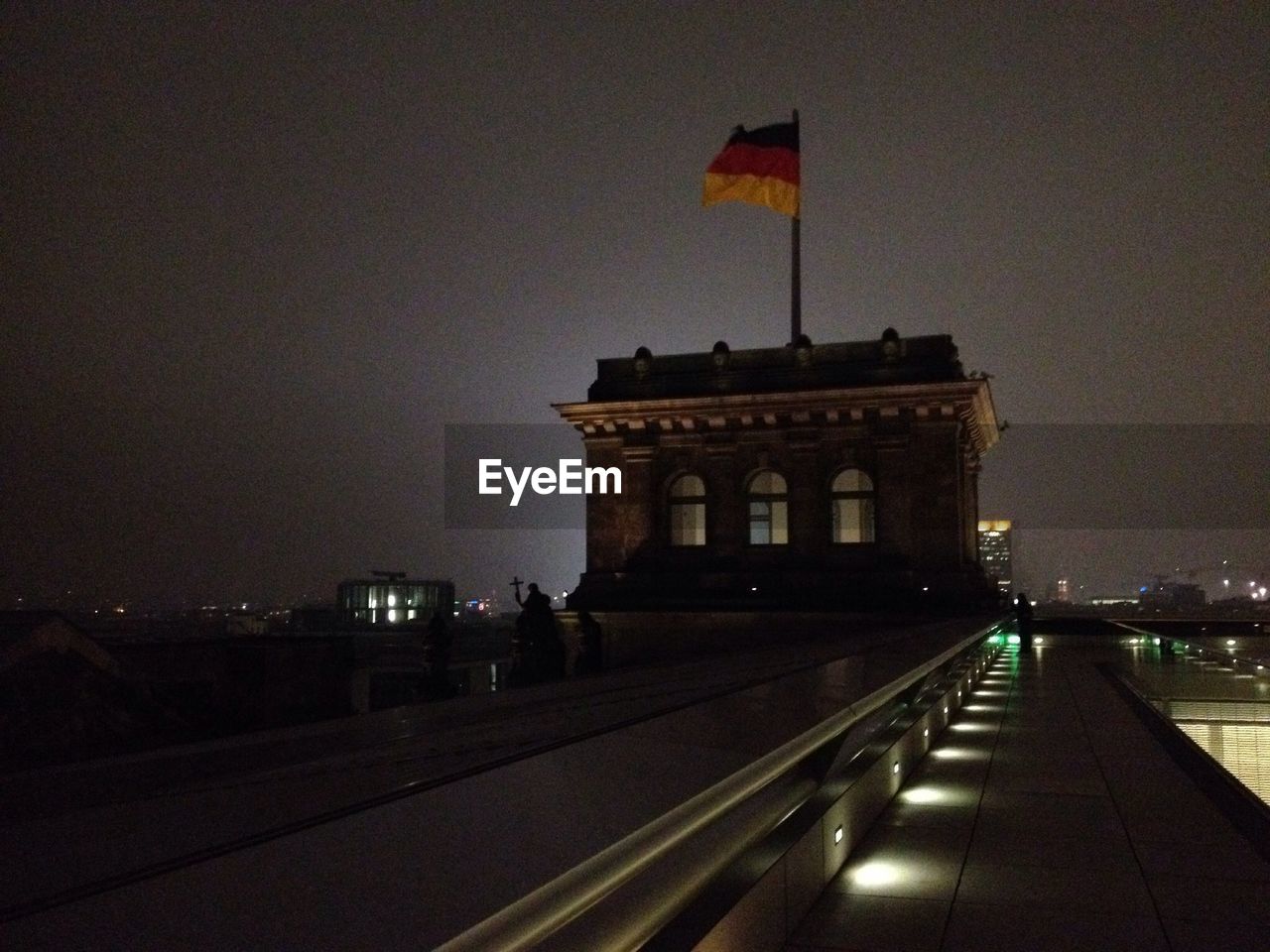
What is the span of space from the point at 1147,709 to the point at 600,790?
36.1ft

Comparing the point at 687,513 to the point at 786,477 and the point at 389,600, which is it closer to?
the point at 786,477

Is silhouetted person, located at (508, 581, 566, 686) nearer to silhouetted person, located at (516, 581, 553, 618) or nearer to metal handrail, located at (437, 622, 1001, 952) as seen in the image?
silhouetted person, located at (516, 581, 553, 618)

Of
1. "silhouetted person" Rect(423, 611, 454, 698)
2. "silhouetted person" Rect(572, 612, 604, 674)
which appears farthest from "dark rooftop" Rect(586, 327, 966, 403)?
"silhouetted person" Rect(423, 611, 454, 698)

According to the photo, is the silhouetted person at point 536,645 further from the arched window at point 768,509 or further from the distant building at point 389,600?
the distant building at point 389,600

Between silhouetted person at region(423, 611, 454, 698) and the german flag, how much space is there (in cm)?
1781

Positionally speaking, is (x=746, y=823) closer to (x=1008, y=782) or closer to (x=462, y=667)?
(x=1008, y=782)

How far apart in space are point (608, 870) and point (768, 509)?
3074cm

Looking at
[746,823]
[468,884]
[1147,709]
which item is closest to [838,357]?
[1147,709]

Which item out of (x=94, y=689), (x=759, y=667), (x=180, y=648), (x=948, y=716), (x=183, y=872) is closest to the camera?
(x=183, y=872)

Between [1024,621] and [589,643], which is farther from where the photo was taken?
[589,643]

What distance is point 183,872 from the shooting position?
2203 mm

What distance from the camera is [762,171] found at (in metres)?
33.7

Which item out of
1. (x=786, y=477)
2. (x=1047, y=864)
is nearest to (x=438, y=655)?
(x=786, y=477)

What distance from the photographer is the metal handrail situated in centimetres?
201
